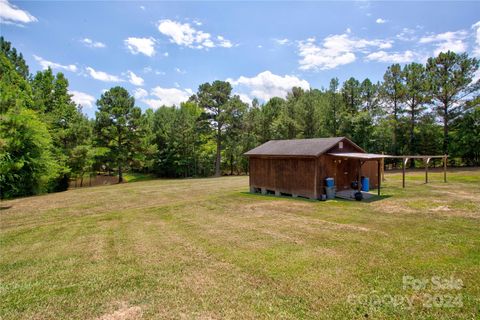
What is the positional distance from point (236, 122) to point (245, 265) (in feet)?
97.2

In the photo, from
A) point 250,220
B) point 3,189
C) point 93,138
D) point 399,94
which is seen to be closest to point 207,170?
point 93,138

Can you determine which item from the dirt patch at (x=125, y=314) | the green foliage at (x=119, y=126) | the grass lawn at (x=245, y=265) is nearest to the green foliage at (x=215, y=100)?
the green foliage at (x=119, y=126)

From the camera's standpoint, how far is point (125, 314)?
3.90 meters

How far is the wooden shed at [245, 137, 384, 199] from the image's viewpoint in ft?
44.5

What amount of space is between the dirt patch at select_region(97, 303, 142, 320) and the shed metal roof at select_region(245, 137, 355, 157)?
1071 cm

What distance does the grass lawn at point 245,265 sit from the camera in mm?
4027

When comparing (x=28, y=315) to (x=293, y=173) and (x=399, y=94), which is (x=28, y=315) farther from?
(x=399, y=94)

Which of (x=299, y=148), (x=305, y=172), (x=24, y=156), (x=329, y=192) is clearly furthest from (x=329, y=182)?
(x=24, y=156)

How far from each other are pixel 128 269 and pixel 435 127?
122 ft

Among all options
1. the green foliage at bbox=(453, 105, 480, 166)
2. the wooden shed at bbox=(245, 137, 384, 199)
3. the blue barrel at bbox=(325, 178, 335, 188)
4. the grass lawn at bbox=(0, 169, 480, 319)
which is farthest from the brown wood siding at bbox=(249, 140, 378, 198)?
the green foliage at bbox=(453, 105, 480, 166)

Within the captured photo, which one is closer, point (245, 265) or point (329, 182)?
point (245, 265)

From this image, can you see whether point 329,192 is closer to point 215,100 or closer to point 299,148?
point 299,148

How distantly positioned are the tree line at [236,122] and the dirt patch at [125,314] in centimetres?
2120

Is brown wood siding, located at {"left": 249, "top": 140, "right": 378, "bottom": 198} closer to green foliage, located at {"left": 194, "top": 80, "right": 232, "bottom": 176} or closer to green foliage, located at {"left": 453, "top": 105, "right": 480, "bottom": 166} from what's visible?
green foliage, located at {"left": 194, "top": 80, "right": 232, "bottom": 176}
